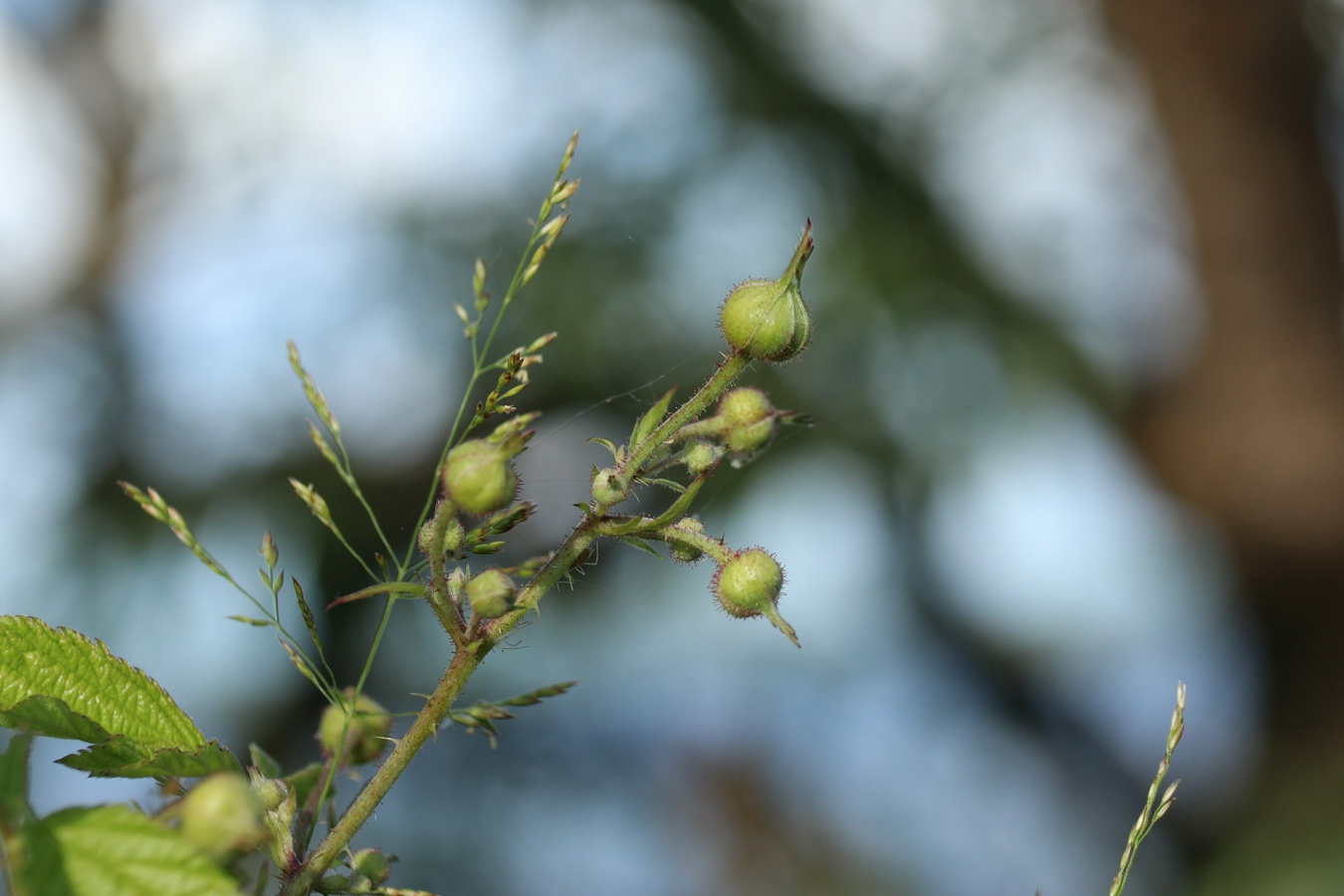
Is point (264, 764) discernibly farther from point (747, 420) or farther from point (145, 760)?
point (747, 420)

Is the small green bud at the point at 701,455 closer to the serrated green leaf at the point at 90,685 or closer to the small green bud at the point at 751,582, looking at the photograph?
the small green bud at the point at 751,582

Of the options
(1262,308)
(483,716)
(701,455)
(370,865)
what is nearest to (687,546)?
(701,455)

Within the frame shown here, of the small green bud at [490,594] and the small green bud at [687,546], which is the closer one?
the small green bud at [490,594]

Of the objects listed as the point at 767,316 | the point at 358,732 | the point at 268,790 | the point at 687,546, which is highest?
the point at 767,316

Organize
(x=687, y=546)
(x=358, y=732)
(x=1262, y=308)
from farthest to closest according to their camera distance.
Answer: (x=1262, y=308)
(x=358, y=732)
(x=687, y=546)

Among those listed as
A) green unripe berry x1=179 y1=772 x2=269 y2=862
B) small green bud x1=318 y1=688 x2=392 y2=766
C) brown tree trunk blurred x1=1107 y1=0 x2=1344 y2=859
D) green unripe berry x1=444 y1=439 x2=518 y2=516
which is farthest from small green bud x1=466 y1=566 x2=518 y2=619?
brown tree trunk blurred x1=1107 y1=0 x2=1344 y2=859

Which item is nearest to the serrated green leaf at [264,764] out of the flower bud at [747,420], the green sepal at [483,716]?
the green sepal at [483,716]

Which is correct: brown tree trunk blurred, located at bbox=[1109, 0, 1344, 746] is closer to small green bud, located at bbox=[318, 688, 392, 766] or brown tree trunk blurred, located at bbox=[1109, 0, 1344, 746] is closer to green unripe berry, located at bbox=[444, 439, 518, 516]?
small green bud, located at bbox=[318, 688, 392, 766]
